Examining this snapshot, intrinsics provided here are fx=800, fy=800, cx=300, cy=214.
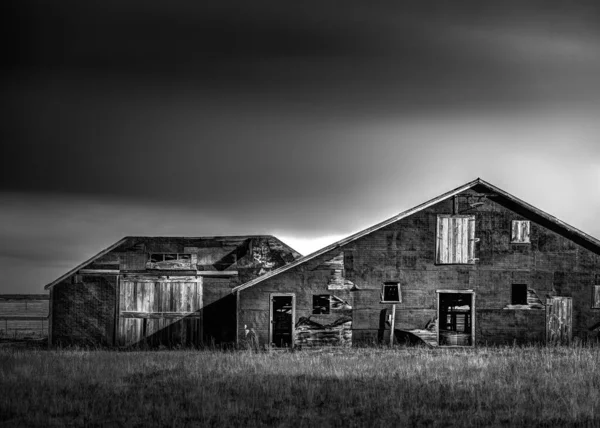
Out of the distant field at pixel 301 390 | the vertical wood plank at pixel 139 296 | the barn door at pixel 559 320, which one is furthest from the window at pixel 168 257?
the barn door at pixel 559 320

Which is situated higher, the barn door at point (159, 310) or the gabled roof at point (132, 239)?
the gabled roof at point (132, 239)

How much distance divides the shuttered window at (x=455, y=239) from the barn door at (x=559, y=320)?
3369 millimetres

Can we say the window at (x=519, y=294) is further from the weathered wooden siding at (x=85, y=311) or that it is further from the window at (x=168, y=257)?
the weathered wooden siding at (x=85, y=311)

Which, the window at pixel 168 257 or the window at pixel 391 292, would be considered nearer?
the window at pixel 391 292

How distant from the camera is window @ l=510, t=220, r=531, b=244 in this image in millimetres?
29203

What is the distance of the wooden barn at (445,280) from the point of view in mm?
28797

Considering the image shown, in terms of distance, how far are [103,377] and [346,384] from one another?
6.02 m

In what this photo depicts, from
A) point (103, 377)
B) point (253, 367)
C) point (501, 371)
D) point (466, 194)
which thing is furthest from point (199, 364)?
point (466, 194)

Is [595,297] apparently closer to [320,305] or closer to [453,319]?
[453,319]

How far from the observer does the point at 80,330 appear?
32375 mm

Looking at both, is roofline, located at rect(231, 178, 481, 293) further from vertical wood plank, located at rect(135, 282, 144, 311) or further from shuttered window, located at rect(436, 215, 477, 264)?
vertical wood plank, located at rect(135, 282, 144, 311)

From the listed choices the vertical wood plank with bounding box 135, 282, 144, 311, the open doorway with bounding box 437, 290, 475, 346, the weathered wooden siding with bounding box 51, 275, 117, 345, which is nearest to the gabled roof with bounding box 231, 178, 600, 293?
the open doorway with bounding box 437, 290, 475, 346

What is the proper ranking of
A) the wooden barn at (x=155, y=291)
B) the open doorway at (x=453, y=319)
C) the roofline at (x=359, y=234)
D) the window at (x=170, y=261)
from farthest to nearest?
1. the window at (x=170, y=261)
2. the wooden barn at (x=155, y=291)
3. the open doorway at (x=453, y=319)
4. the roofline at (x=359, y=234)

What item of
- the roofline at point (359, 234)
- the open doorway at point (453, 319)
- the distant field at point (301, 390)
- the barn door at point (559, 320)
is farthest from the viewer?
the barn door at point (559, 320)
